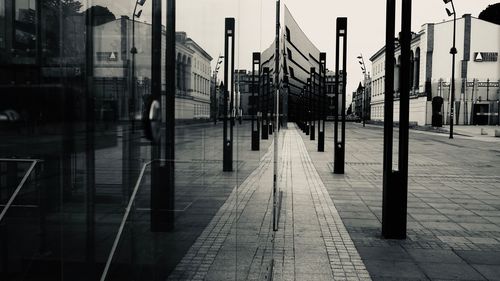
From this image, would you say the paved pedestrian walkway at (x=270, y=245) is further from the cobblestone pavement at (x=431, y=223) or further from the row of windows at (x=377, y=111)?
the row of windows at (x=377, y=111)

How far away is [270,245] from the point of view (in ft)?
17.2

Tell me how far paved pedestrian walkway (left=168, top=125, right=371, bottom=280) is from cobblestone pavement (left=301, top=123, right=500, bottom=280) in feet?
0.75

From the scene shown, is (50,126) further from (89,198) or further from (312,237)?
(312,237)

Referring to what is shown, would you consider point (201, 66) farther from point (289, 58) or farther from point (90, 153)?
point (289, 58)

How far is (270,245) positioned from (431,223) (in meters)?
2.43

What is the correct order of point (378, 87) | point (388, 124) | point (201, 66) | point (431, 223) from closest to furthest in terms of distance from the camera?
point (201, 66) < point (388, 124) < point (431, 223) < point (378, 87)

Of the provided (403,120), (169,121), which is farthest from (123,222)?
(403,120)

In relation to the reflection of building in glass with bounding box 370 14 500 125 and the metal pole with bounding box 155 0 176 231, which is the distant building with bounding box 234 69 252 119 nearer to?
the metal pole with bounding box 155 0 176 231

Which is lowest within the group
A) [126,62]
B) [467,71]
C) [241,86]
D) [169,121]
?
[169,121]

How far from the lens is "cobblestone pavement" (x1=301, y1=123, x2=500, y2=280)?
15.1 feet

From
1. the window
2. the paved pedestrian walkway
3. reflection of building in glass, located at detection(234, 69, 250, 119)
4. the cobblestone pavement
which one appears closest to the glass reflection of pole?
the window

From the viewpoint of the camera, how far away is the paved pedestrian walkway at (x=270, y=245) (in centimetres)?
289

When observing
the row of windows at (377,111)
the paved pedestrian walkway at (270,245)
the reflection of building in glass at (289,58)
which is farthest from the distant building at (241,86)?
the row of windows at (377,111)

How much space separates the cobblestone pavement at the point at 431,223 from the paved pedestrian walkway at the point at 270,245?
229 millimetres
